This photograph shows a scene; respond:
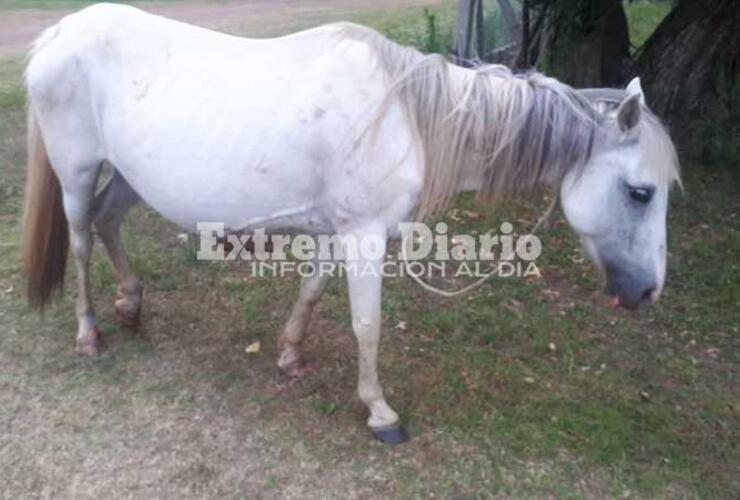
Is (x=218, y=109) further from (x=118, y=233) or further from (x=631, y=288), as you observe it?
(x=631, y=288)

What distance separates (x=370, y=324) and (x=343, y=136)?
0.71 metres

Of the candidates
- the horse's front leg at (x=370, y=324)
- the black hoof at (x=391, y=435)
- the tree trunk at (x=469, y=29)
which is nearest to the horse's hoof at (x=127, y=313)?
the horse's front leg at (x=370, y=324)

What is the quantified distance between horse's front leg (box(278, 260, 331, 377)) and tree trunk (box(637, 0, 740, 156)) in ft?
13.1

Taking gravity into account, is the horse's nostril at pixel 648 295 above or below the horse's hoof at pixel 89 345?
above

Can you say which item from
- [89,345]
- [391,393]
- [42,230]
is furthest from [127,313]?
[391,393]

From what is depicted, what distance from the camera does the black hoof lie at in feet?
9.41

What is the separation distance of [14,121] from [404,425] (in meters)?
5.37

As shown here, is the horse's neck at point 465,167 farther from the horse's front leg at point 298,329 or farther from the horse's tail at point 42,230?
the horse's tail at point 42,230

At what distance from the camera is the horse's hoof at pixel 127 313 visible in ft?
11.6

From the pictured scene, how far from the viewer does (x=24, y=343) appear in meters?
3.48

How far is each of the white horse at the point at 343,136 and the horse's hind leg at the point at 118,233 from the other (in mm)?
310

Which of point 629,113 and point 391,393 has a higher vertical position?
point 629,113

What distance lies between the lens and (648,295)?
2.47m

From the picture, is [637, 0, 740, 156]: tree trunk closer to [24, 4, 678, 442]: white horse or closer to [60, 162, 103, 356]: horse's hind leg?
[24, 4, 678, 442]: white horse
